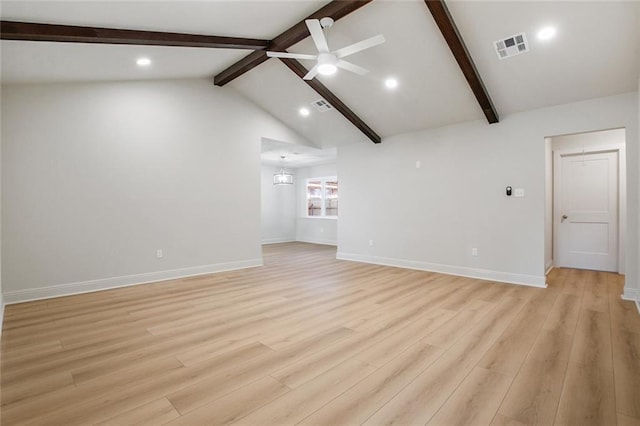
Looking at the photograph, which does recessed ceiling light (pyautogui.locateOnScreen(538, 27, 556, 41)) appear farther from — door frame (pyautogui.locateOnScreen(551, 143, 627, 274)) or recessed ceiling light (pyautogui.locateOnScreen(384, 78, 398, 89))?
door frame (pyautogui.locateOnScreen(551, 143, 627, 274))

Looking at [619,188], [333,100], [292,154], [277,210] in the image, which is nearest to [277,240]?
[277,210]

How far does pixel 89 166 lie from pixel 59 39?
1790 millimetres

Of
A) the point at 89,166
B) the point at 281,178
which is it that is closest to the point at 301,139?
the point at 281,178

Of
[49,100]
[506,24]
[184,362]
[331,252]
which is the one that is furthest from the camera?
[331,252]

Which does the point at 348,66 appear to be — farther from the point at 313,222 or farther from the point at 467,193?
the point at 313,222

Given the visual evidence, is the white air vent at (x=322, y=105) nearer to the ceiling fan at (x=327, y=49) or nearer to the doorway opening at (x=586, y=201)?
the ceiling fan at (x=327, y=49)

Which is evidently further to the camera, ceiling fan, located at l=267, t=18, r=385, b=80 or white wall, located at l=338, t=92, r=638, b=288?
white wall, located at l=338, t=92, r=638, b=288

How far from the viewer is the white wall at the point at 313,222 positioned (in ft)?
32.1

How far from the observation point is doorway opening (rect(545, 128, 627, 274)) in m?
5.36

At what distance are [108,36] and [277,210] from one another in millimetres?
7466

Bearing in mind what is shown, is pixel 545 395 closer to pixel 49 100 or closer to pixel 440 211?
pixel 440 211

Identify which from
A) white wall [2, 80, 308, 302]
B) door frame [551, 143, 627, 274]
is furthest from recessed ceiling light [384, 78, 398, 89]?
door frame [551, 143, 627, 274]

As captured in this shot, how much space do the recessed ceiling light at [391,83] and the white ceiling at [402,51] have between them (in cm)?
8

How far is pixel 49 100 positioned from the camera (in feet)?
13.2
